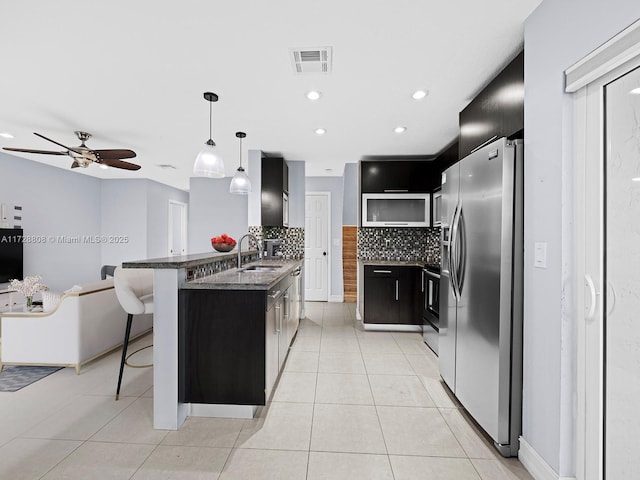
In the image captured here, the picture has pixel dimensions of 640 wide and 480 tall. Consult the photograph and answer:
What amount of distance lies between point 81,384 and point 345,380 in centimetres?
222

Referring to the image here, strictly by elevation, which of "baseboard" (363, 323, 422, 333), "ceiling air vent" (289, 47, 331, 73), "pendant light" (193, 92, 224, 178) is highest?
"ceiling air vent" (289, 47, 331, 73)

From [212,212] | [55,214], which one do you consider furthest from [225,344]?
[55,214]

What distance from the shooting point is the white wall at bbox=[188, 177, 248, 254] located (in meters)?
6.94

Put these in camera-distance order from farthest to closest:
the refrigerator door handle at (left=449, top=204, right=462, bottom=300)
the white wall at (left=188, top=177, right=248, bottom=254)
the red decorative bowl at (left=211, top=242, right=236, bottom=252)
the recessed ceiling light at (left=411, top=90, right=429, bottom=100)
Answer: the white wall at (left=188, top=177, right=248, bottom=254) → the red decorative bowl at (left=211, top=242, right=236, bottom=252) → the recessed ceiling light at (left=411, top=90, right=429, bottom=100) → the refrigerator door handle at (left=449, top=204, right=462, bottom=300)

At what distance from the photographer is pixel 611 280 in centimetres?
136

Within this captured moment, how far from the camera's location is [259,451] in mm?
1892

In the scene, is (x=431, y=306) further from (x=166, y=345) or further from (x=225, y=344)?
(x=166, y=345)

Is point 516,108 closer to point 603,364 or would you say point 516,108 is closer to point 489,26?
point 489,26

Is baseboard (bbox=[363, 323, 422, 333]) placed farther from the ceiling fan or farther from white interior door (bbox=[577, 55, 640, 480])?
the ceiling fan

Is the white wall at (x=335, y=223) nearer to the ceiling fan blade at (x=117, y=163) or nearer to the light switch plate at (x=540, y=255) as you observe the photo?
the ceiling fan blade at (x=117, y=163)

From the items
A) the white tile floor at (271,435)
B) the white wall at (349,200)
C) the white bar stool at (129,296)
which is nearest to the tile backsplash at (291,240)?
the white wall at (349,200)

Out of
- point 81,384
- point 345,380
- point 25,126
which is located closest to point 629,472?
point 345,380

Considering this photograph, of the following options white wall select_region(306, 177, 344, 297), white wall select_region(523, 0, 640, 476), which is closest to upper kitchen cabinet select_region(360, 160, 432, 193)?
white wall select_region(306, 177, 344, 297)

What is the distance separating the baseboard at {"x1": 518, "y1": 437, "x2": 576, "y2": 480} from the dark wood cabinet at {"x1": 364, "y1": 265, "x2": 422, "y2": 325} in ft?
8.23
